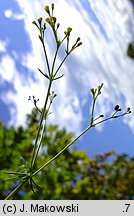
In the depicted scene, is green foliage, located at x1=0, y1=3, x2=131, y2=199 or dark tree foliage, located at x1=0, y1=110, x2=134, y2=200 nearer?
green foliage, located at x1=0, y1=3, x2=131, y2=199

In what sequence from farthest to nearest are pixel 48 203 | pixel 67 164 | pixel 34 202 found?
pixel 67 164 < pixel 34 202 < pixel 48 203

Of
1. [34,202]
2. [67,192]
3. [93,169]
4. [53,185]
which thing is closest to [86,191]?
[67,192]

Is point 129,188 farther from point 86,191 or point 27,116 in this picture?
point 27,116

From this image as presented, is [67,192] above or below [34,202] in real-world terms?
above

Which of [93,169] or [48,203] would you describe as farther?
[93,169]

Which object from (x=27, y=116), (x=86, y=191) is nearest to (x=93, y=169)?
(x=86, y=191)

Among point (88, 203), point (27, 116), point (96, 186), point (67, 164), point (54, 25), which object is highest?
point (27, 116)

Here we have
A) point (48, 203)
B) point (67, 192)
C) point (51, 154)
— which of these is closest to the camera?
point (48, 203)

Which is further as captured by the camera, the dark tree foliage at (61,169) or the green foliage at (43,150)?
the dark tree foliage at (61,169)
